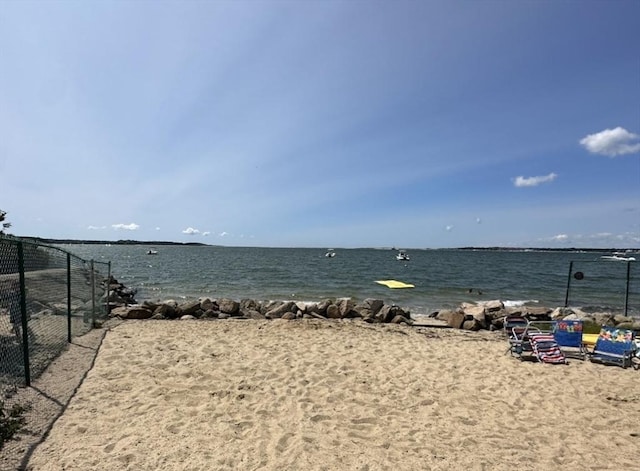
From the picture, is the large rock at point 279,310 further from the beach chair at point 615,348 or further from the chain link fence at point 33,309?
the beach chair at point 615,348

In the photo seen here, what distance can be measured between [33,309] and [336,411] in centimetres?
462

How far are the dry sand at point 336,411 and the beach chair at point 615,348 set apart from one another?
36 centimetres

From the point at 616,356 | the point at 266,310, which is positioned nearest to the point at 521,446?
the point at 616,356

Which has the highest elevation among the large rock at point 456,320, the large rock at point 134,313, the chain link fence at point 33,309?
the chain link fence at point 33,309

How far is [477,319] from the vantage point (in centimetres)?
1177

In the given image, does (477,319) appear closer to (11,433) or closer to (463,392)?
(463,392)

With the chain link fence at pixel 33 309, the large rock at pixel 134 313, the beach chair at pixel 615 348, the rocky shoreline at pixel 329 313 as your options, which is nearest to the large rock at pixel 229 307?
the rocky shoreline at pixel 329 313

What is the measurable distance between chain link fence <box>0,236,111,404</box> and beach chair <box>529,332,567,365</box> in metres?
8.60

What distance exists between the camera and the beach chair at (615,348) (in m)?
7.59

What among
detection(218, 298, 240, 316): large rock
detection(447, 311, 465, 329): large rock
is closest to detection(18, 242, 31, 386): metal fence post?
detection(218, 298, 240, 316): large rock

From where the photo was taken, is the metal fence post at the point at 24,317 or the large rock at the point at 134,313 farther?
the large rock at the point at 134,313

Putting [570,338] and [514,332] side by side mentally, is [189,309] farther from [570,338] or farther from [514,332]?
[570,338]

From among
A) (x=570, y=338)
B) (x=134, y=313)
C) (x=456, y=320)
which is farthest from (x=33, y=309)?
(x=456, y=320)

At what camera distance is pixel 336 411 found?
16.2 feet
